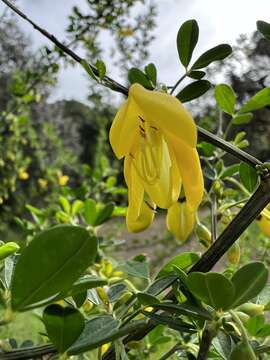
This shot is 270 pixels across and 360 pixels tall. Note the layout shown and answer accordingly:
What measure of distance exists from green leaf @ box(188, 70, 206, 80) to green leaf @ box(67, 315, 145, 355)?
22 cm

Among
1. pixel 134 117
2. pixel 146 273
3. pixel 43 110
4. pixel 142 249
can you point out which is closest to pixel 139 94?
pixel 134 117

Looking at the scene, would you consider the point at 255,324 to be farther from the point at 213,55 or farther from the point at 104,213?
the point at 104,213

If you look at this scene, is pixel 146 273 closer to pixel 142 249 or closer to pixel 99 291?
pixel 99 291

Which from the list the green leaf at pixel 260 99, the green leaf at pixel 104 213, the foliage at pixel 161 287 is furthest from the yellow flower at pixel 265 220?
the green leaf at pixel 104 213

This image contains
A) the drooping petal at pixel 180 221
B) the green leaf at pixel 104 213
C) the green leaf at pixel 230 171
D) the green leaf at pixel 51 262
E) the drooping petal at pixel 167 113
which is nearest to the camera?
the green leaf at pixel 51 262

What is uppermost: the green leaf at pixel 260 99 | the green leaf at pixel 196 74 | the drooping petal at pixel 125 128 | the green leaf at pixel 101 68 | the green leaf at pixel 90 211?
the green leaf at pixel 260 99

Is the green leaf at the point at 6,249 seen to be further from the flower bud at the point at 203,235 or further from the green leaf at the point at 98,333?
the flower bud at the point at 203,235

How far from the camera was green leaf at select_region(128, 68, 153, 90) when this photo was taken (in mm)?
406

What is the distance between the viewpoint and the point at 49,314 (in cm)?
25

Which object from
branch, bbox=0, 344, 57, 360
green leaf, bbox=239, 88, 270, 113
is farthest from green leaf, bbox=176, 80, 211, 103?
branch, bbox=0, 344, 57, 360

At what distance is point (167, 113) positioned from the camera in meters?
0.33

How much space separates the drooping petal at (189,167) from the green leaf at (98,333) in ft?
0.36

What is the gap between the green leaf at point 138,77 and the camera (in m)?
0.41

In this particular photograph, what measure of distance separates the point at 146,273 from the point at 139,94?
0.51 feet
